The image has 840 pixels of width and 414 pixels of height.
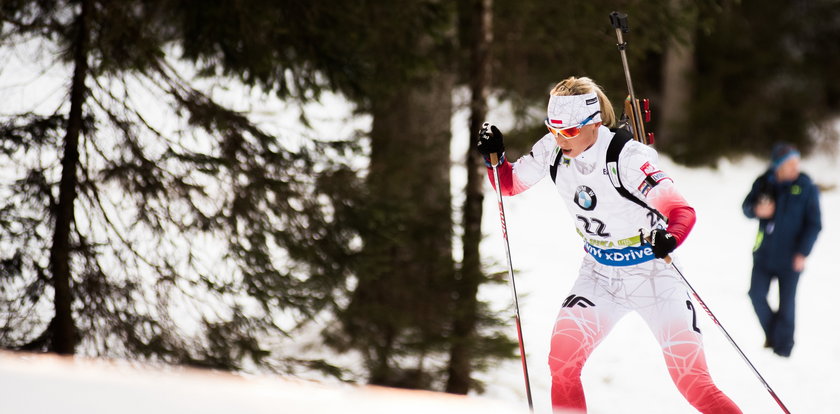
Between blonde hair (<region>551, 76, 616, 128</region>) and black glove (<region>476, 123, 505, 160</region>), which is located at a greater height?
blonde hair (<region>551, 76, 616, 128</region>)

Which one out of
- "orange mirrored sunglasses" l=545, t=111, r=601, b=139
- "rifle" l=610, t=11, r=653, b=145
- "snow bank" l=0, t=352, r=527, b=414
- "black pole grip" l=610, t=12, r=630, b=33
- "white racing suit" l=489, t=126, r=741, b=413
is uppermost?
"black pole grip" l=610, t=12, r=630, b=33

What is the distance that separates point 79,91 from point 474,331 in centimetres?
393

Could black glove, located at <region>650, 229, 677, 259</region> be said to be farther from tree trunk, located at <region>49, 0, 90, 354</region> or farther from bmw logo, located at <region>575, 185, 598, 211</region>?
tree trunk, located at <region>49, 0, 90, 354</region>

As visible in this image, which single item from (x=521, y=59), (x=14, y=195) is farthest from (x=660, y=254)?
(x=521, y=59)

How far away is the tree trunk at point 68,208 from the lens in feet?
17.6

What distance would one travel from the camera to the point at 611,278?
312 cm

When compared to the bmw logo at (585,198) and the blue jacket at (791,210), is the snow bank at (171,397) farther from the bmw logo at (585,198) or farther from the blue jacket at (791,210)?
the blue jacket at (791,210)

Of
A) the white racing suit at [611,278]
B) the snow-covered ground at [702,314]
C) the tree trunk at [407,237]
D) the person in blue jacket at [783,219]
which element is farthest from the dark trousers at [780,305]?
the white racing suit at [611,278]

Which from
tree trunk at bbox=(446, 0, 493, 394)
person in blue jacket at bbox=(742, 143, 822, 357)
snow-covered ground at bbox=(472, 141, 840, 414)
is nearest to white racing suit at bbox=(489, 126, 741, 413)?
snow-covered ground at bbox=(472, 141, 840, 414)

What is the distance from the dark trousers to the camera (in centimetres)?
621

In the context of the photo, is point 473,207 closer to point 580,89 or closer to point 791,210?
point 791,210

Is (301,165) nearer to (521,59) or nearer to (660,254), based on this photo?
(521,59)

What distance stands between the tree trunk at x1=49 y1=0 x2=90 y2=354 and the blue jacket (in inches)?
194

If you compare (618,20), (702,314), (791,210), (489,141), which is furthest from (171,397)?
(702,314)
